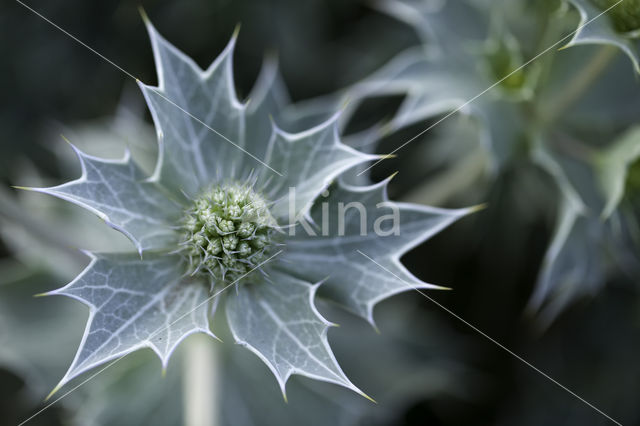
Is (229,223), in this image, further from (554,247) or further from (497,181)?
(497,181)

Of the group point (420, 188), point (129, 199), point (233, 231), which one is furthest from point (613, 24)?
point (129, 199)

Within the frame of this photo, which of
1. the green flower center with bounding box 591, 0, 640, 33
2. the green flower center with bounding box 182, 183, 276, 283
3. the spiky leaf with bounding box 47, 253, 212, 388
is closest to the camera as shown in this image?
the spiky leaf with bounding box 47, 253, 212, 388

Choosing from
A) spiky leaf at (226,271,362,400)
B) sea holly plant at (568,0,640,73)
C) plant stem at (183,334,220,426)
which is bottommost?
plant stem at (183,334,220,426)

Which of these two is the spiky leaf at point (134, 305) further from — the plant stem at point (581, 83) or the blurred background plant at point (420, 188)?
the plant stem at point (581, 83)

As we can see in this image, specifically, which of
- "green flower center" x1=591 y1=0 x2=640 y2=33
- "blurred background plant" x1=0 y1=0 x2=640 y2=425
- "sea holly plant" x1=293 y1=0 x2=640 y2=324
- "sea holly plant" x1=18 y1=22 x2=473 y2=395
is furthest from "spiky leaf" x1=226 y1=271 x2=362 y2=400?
"green flower center" x1=591 y1=0 x2=640 y2=33

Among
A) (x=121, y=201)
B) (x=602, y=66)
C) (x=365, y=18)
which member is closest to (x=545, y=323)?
(x=602, y=66)

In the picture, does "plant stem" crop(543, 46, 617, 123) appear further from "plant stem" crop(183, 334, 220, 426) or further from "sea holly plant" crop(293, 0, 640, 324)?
"plant stem" crop(183, 334, 220, 426)

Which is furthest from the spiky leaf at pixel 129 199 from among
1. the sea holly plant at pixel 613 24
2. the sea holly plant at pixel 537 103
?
the sea holly plant at pixel 613 24
